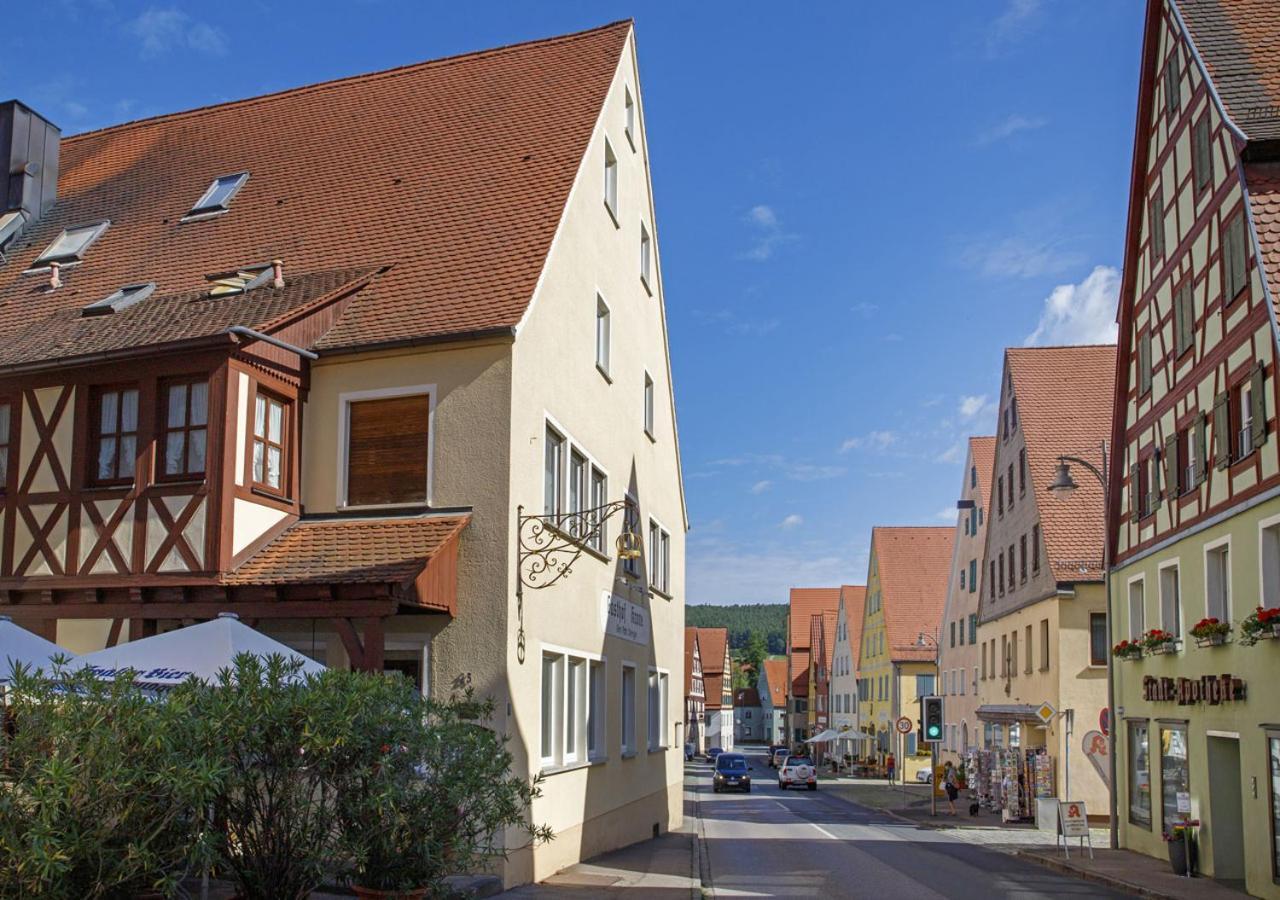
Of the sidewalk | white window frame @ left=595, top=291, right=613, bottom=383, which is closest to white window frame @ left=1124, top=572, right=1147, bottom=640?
the sidewalk

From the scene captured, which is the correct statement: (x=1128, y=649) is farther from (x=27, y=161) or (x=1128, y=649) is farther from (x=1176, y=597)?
(x=27, y=161)

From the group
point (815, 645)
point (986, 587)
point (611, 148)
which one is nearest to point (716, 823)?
point (986, 587)

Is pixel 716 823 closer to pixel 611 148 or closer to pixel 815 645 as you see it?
pixel 611 148

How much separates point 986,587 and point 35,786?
→ 4206cm

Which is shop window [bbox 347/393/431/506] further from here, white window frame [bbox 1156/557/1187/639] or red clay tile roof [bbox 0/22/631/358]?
white window frame [bbox 1156/557/1187/639]

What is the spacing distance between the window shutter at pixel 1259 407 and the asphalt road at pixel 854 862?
6.83 meters

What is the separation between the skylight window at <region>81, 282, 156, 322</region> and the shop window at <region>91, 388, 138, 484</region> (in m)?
2.17

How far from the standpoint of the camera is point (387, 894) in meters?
8.62

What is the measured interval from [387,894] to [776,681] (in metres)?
139

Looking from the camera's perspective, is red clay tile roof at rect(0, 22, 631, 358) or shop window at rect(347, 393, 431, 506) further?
red clay tile roof at rect(0, 22, 631, 358)

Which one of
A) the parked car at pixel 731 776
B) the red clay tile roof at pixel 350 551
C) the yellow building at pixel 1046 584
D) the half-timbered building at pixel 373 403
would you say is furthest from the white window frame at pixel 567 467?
the parked car at pixel 731 776

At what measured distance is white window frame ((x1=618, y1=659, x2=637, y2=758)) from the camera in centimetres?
2138

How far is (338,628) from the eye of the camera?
13641 mm

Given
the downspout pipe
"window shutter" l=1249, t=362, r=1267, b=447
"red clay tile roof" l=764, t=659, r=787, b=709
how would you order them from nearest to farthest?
the downspout pipe
"window shutter" l=1249, t=362, r=1267, b=447
"red clay tile roof" l=764, t=659, r=787, b=709
